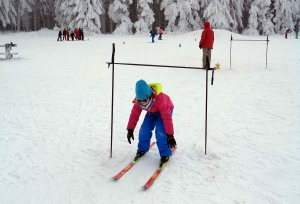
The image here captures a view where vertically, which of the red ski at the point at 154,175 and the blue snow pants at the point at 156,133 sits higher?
the blue snow pants at the point at 156,133

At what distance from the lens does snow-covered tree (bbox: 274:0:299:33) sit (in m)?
39.1

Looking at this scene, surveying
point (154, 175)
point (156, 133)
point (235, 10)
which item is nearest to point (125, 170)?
point (154, 175)

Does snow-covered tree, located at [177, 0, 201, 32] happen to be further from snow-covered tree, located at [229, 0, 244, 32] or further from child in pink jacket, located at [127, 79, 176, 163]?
child in pink jacket, located at [127, 79, 176, 163]

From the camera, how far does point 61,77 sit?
1084 centimetres

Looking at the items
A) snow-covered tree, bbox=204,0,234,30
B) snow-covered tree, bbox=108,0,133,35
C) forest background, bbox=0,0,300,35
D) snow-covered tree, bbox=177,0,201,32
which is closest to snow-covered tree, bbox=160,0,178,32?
forest background, bbox=0,0,300,35

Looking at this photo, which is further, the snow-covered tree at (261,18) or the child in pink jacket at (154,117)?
the snow-covered tree at (261,18)

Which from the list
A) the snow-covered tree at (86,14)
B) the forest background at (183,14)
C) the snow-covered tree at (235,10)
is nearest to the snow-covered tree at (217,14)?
the forest background at (183,14)

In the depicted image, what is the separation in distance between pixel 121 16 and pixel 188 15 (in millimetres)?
9640

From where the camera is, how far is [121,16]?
40.3 m

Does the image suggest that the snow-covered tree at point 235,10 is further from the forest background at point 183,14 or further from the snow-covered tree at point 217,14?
the snow-covered tree at point 217,14

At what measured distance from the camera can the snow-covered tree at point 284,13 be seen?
3906 centimetres

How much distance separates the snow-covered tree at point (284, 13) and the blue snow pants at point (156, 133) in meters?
41.5

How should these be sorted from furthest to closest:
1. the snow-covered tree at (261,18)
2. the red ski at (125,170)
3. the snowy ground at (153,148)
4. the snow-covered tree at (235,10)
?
the snow-covered tree at (235,10) < the snow-covered tree at (261,18) < the red ski at (125,170) < the snowy ground at (153,148)

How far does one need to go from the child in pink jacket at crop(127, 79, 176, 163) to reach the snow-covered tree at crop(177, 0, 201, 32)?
1443 inches
